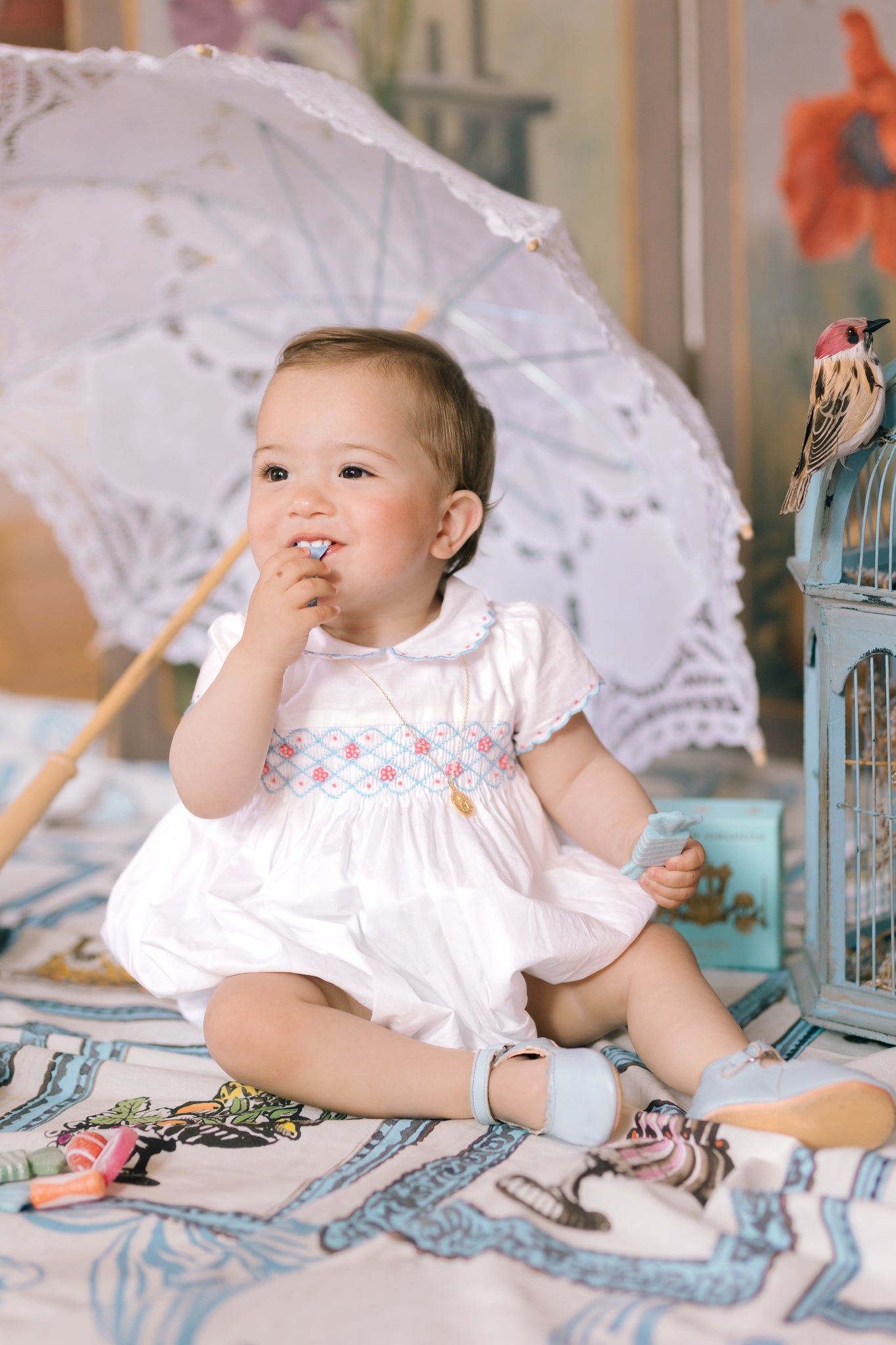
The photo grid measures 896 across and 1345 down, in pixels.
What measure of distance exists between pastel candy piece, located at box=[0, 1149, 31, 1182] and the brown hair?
2.58 feet

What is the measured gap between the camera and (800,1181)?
98cm

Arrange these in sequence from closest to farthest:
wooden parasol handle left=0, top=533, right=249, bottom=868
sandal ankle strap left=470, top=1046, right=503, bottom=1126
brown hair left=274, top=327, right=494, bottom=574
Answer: sandal ankle strap left=470, top=1046, right=503, bottom=1126, brown hair left=274, top=327, right=494, bottom=574, wooden parasol handle left=0, top=533, right=249, bottom=868

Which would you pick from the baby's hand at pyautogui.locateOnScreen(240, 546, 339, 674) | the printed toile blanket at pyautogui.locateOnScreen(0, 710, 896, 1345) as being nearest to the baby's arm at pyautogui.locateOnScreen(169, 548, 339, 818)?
the baby's hand at pyautogui.locateOnScreen(240, 546, 339, 674)

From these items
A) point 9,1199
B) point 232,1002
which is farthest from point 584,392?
point 9,1199

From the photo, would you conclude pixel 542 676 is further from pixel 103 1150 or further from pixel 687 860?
pixel 103 1150

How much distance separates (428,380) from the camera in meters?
1.36

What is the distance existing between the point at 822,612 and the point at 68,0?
2331 mm

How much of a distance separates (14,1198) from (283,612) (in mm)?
563

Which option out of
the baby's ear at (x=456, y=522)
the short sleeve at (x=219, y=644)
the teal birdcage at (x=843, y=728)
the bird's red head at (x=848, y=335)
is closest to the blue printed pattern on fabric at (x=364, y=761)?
the short sleeve at (x=219, y=644)

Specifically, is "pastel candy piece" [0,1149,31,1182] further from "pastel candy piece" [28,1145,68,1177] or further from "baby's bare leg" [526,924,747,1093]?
"baby's bare leg" [526,924,747,1093]

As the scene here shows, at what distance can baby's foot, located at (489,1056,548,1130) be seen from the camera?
1105 millimetres

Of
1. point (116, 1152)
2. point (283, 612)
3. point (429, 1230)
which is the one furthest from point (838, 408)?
point (116, 1152)

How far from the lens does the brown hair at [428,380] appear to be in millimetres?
1338

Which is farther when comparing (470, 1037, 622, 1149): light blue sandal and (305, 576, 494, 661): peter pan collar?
(305, 576, 494, 661): peter pan collar
